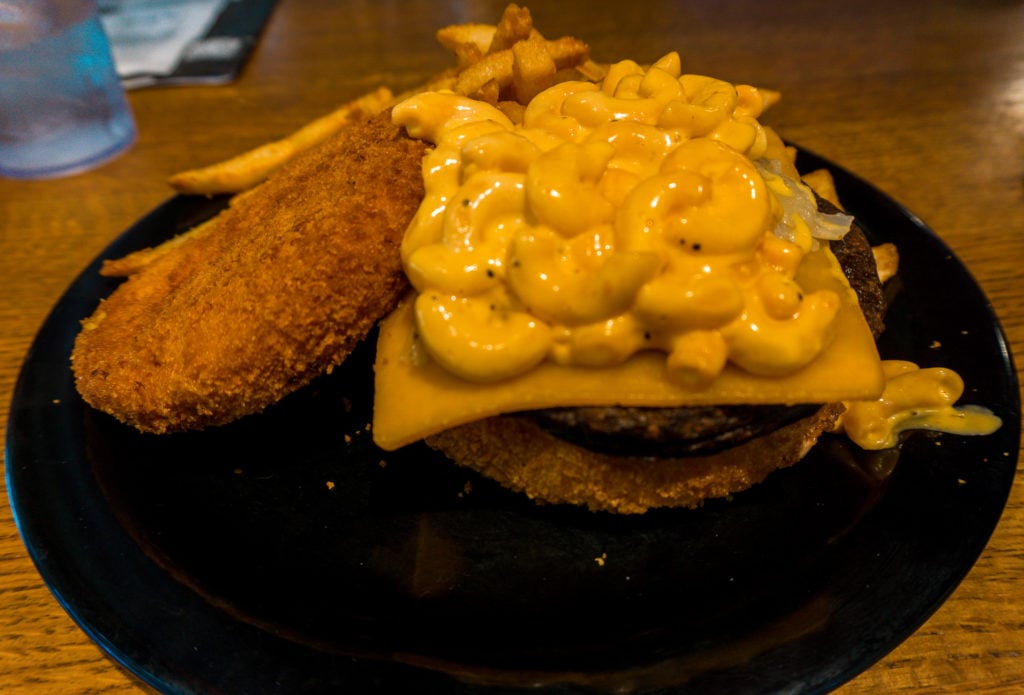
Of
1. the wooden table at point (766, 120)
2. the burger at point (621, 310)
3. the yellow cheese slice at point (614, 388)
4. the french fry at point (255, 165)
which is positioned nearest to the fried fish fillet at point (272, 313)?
the burger at point (621, 310)

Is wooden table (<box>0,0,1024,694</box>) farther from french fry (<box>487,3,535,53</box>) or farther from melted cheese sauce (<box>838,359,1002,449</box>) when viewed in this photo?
french fry (<box>487,3,535,53</box>)

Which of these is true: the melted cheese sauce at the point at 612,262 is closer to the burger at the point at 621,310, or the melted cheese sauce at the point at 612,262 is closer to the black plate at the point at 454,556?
the burger at the point at 621,310

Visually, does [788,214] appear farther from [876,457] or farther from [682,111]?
[876,457]

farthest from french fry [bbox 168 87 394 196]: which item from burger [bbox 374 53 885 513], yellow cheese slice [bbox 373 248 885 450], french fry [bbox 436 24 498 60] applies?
yellow cheese slice [bbox 373 248 885 450]

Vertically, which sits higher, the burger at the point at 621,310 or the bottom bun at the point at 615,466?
the burger at the point at 621,310

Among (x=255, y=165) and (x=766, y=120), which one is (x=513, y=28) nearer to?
(x=255, y=165)

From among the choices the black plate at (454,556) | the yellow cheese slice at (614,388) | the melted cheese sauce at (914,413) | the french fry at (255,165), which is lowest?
the black plate at (454,556)
